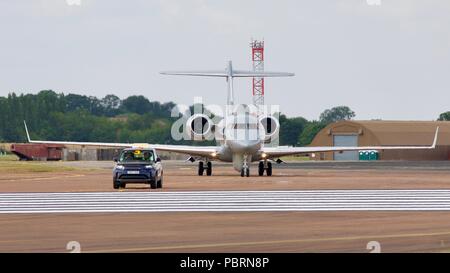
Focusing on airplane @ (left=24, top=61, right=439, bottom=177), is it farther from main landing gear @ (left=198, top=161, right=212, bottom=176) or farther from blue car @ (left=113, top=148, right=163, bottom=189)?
blue car @ (left=113, top=148, right=163, bottom=189)

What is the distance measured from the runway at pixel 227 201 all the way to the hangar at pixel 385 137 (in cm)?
7658

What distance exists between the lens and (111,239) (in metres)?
16.1

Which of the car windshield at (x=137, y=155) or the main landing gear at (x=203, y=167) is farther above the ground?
the car windshield at (x=137, y=155)

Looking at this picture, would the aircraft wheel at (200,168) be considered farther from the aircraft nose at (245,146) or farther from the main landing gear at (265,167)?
the aircraft nose at (245,146)

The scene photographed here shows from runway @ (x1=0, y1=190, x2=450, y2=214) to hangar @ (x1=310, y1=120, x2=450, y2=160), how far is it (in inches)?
3015

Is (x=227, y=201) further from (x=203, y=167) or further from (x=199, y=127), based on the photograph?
(x=199, y=127)

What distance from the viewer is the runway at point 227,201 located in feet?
77.4

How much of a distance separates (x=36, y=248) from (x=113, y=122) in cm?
9303

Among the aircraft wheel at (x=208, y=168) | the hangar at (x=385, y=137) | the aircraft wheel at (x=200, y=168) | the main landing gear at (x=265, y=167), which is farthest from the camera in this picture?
the hangar at (x=385, y=137)

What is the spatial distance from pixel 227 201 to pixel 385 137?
8523 centimetres

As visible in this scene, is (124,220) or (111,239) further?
(124,220)

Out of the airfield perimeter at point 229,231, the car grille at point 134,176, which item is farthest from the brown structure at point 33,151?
the airfield perimeter at point 229,231
